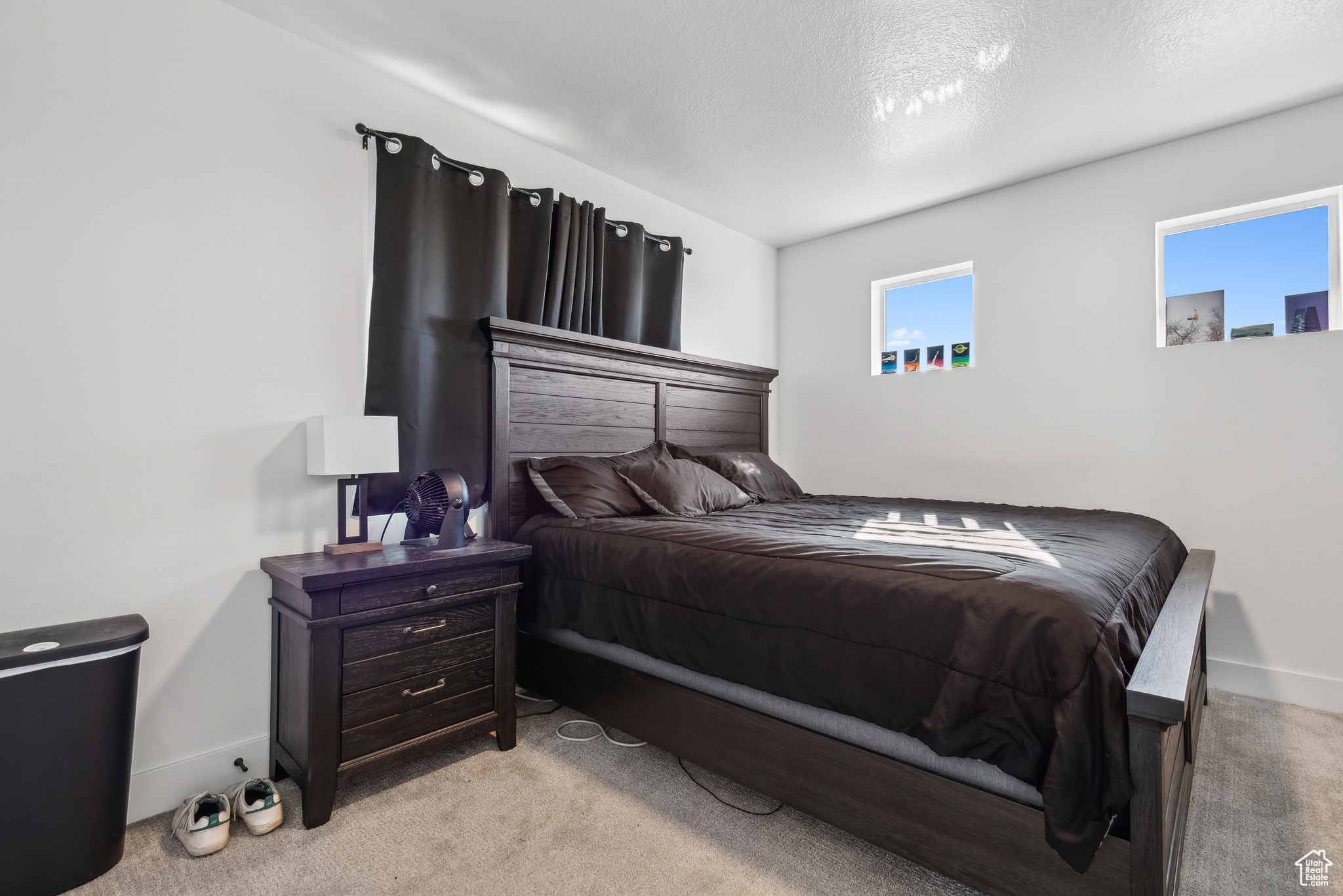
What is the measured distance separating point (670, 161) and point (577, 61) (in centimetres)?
91

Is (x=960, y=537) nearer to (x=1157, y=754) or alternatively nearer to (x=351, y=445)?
(x=1157, y=754)

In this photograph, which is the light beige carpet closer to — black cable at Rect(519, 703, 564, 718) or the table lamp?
black cable at Rect(519, 703, 564, 718)

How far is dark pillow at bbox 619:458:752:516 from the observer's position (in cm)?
270

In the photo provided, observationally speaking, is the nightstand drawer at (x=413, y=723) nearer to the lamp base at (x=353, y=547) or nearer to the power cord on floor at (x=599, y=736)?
the power cord on floor at (x=599, y=736)

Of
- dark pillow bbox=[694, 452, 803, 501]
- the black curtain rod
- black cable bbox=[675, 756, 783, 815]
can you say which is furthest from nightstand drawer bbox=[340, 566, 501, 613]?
the black curtain rod

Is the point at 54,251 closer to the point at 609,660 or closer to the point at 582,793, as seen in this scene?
the point at 609,660

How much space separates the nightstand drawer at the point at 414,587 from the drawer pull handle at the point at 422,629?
0.28 feet

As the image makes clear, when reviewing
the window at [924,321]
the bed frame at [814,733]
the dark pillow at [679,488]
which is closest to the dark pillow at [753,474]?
the dark pillow at [679,488]

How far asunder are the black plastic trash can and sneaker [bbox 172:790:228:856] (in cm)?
13

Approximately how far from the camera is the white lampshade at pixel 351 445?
6.32 ft

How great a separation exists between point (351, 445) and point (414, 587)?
19.9 inches

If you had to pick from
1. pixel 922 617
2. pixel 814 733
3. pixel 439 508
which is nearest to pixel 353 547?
pixel 439 508

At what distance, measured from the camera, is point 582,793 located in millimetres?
1841

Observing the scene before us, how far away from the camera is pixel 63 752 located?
141 cm
